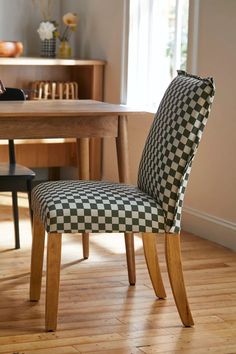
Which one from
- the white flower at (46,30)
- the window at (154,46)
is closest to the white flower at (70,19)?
the white flower at (46,30)

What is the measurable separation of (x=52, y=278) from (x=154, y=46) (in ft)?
7.88

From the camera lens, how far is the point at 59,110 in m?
3.35

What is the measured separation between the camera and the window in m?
4.71

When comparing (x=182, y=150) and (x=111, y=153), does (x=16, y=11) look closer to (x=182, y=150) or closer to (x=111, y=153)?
(x=111, y=153)

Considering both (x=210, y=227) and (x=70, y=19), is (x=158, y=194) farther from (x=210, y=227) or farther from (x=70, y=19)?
(x=70, y=19)

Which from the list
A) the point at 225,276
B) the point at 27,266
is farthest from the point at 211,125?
the point at 27,266

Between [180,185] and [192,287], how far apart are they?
2.34 ft

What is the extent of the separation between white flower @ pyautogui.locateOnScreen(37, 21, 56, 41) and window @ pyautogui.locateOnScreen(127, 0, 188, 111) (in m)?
0.74

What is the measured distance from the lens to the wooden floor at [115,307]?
9.11ft

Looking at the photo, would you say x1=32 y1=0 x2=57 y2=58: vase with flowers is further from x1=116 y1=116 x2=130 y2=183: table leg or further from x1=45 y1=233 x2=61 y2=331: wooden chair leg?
x1=45 y1=233 x2=61 y2=331: wooden chair leg

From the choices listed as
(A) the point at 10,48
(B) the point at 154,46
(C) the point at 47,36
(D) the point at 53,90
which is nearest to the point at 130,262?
(B) the point at 154,46

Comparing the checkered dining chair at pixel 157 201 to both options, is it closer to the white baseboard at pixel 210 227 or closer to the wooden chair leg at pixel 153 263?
the wooden chair leg at pixel 153 263

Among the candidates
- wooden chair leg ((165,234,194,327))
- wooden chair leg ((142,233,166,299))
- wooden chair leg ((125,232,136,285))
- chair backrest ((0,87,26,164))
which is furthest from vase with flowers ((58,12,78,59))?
wooden chair leg ((165,234,194,327))

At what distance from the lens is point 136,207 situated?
2.91 meters
